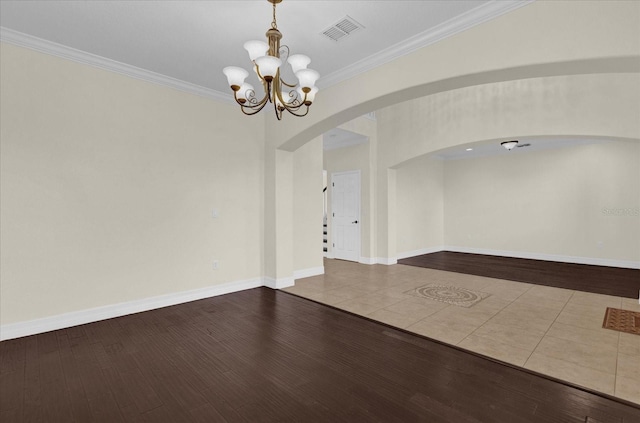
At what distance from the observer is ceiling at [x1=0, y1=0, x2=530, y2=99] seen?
8.80 ft

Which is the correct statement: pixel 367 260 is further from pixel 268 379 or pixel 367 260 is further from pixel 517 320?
pixel 268 379

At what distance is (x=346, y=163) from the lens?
7.85 m

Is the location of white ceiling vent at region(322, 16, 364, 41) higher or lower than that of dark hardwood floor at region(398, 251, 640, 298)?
higher

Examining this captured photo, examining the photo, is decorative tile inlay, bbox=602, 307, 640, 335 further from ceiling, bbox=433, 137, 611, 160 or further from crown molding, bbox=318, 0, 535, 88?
ceiling, bbox=433, 137, 611, 160

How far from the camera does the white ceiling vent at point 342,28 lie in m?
2.91

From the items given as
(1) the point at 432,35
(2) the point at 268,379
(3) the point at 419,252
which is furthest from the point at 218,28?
(3) the point at 419,252

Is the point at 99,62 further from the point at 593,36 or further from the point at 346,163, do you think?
the point at 346,163

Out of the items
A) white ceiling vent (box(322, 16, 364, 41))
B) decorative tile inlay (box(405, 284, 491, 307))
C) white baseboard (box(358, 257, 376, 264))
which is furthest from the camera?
white baseboard (box(358, 257, 376, 264))

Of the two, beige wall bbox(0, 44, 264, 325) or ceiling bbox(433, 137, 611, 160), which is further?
ceiling bbox(433, 137, 611, 160)

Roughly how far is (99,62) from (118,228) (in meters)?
1.99

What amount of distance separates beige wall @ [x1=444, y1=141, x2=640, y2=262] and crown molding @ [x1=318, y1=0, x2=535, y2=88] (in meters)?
5.22

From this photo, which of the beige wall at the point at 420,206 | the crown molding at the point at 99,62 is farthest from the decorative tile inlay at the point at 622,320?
the crown molding at the point at 99,62

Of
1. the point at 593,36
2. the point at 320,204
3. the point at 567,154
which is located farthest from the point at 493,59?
the point at 567,154

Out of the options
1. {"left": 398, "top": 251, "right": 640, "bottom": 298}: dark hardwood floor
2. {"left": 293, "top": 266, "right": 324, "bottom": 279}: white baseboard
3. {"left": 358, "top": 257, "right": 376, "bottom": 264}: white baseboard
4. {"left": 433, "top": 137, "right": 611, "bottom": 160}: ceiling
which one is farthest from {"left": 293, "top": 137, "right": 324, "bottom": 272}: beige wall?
{"left": 433, "top": 137, "right": 611, "bottom": 160}: ceiling
